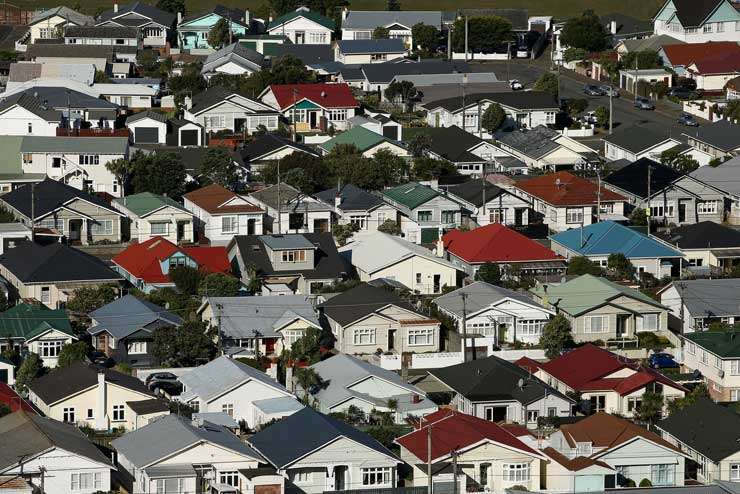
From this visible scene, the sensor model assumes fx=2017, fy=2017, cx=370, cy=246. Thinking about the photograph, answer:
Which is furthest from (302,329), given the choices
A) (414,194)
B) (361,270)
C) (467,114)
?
(467,114)

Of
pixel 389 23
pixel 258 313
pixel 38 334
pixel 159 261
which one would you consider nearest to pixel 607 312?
pixel 258 313

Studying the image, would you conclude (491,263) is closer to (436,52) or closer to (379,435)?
(379,435)

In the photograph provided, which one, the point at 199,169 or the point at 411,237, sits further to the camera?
the point at 199,169

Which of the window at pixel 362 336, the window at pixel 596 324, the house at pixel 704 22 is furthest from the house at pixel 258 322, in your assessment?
the house at pixel 704 22

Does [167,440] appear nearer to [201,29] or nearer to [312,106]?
[312,106]

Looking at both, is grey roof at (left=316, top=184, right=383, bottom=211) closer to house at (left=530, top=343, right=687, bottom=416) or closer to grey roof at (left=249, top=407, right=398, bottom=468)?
house at (left=530, top=343, right=687, bottom=416)

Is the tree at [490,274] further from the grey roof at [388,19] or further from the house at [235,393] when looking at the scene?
the grey roof at [388,19]
